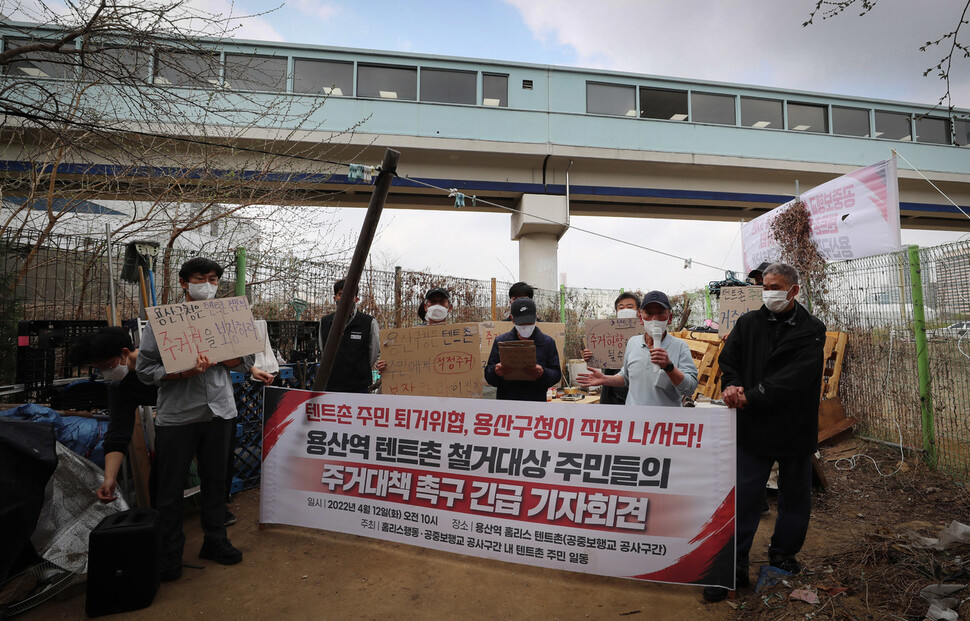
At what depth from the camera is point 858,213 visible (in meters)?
5.91

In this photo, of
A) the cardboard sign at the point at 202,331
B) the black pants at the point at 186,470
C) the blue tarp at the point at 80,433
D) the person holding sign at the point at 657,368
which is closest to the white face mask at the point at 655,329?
the person holding sign at the point at 657,368

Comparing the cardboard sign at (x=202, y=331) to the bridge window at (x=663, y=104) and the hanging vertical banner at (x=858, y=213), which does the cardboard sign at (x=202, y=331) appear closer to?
the hanging vertical banner at (x=858, y=213)

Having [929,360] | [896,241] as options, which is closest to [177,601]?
[929,360]

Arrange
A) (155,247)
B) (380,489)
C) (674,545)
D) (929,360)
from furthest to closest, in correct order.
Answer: (929,360)
(155,247)
(380,489)
(674,545)

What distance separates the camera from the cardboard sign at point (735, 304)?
16.7 feet

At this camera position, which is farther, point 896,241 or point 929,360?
point 896,241

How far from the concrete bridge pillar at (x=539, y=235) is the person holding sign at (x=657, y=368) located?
12.3m

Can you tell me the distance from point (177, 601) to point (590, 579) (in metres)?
2.65

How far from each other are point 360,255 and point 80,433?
250 centimetres

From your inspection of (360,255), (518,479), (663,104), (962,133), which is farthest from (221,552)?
(962,133)

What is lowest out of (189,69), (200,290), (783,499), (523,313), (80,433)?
(783,499)

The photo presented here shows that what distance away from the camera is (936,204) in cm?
1714

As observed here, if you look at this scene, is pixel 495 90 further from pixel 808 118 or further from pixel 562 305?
pixel 808 118

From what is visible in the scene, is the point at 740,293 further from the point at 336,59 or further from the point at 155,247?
the point at 336,59
